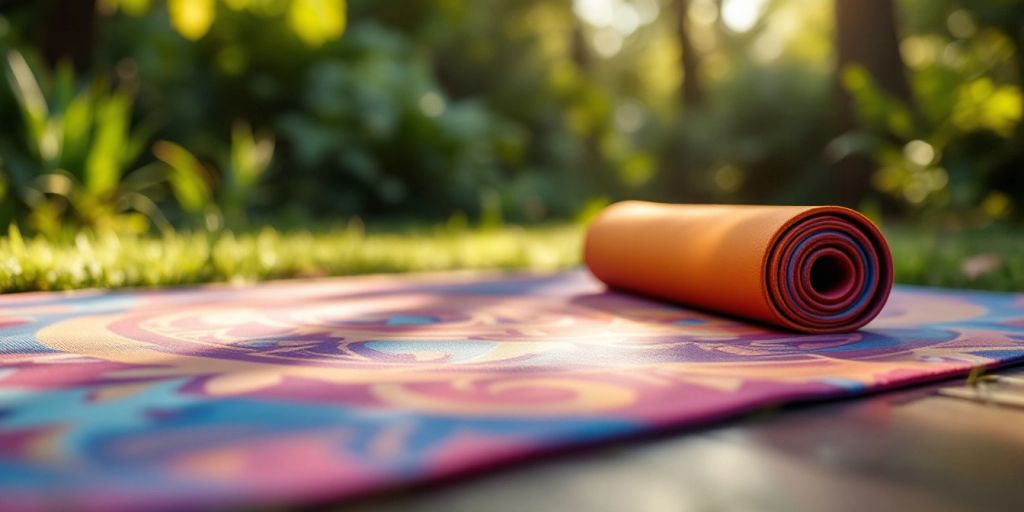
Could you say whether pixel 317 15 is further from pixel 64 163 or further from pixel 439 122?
pixel 64 163

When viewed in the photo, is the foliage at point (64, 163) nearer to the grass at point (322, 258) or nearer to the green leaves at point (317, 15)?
the grass at point (322, 258)

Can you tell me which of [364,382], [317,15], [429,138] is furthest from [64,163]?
[364,382]

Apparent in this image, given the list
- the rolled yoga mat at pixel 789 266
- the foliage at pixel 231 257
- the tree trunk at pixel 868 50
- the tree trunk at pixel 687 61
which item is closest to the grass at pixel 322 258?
the foliage at pixel 231 257

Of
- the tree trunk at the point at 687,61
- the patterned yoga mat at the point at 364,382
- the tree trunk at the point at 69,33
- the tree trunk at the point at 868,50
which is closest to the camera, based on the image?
the patterned yoga mat at the point at 364,382

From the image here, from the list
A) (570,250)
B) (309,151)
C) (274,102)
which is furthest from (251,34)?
(570,250)

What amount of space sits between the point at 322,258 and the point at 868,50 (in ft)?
15.7

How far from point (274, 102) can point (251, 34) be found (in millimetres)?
625

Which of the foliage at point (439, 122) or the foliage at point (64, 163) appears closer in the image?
the foliage at point (64, 163)

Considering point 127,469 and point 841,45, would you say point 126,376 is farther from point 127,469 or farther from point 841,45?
point 841,45

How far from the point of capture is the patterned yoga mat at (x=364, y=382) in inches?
35.6

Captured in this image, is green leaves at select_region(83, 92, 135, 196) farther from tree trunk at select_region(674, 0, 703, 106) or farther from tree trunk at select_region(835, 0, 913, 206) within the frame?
tree trunk at select_region(674, 0, 703, 106)

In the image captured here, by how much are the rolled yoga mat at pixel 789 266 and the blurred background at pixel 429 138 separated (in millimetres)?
1307

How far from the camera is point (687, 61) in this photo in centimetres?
1018

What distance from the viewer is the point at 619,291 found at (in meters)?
2.94
